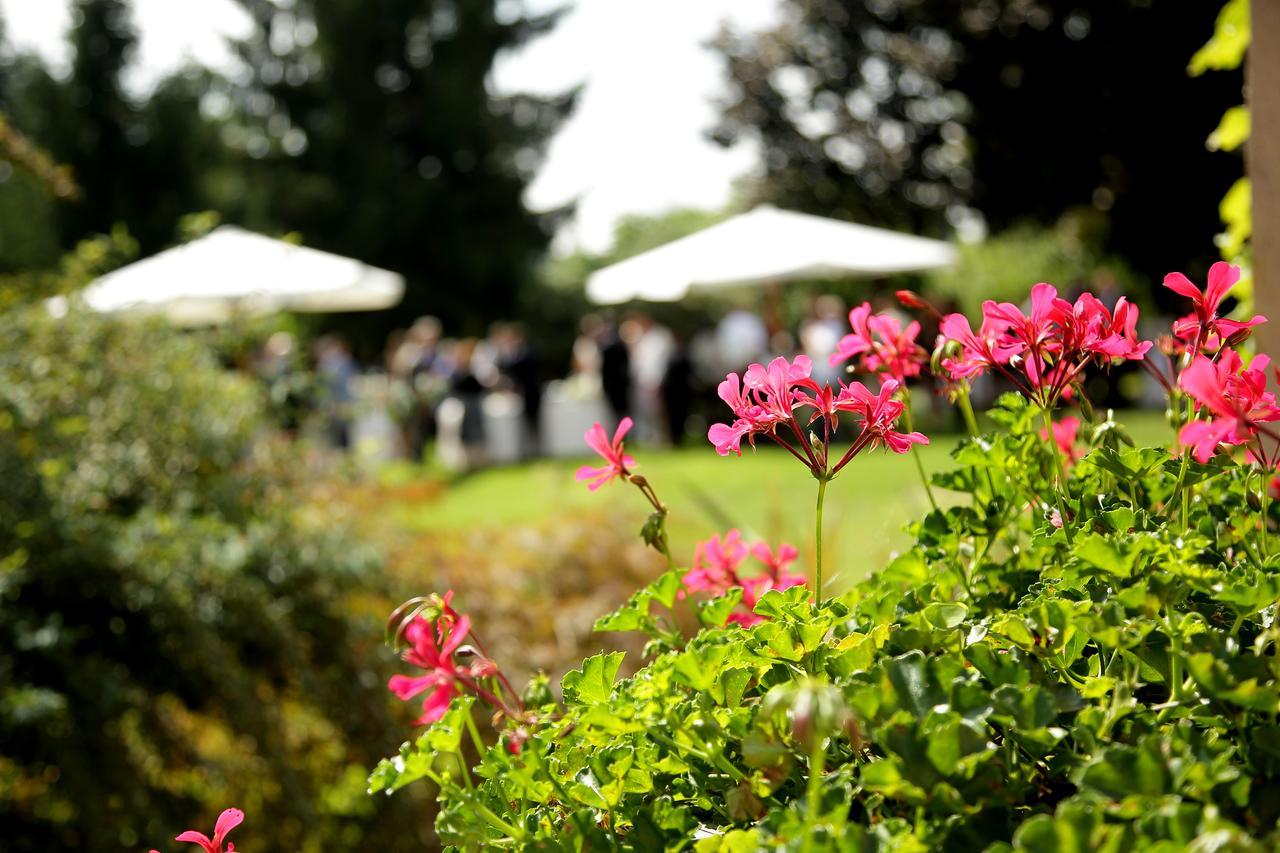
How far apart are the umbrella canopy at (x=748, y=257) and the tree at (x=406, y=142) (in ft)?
70.9

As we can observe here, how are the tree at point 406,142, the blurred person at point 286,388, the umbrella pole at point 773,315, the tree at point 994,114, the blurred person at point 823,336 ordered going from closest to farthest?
the blurred person at point 286,388
the blurred person at point 823,336
the umbrella pole at point 773,315
the tree at point 994,114
the tree at point 406,142

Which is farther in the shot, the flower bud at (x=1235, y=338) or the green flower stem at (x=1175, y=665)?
the flower bud at (x=1235, y=338)

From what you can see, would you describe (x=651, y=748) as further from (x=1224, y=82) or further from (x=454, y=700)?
(x=1224, y=82)

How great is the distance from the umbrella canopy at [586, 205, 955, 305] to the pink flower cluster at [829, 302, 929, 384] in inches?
302

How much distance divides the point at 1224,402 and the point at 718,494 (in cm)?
953

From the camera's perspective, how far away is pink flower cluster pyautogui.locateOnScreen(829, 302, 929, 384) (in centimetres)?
172

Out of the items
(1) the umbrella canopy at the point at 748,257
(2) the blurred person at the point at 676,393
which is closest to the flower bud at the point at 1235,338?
(1) the umbrella canopy at the point at 748,257

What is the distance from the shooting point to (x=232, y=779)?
419cm

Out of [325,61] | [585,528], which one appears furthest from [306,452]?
[325,61]

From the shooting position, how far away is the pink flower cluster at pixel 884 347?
172cm

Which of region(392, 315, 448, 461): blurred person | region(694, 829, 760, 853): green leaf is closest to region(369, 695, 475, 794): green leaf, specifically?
region(694, 829, 760, 853): green leaf

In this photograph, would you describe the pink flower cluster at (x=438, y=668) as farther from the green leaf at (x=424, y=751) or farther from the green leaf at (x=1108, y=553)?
the green leaf at (x=1108, y=553)

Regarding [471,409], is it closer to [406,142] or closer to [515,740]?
[515,740]

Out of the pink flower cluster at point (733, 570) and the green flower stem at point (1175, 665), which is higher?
the green flower stem at point (1175, 665)
